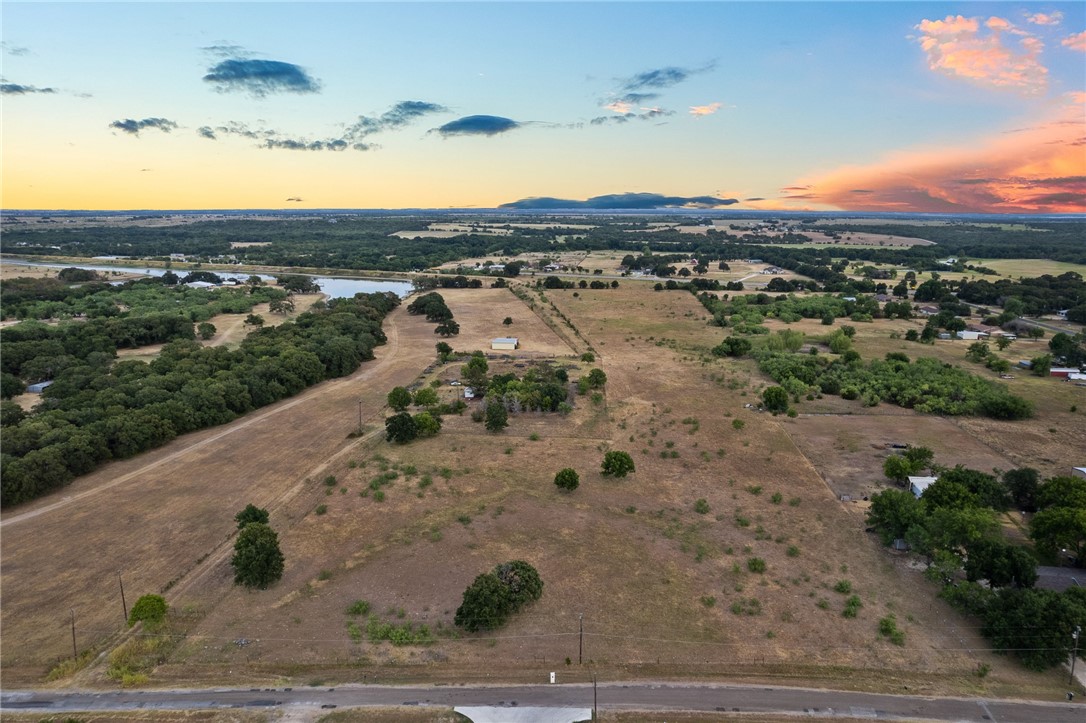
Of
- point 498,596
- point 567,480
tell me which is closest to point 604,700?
point 498,596

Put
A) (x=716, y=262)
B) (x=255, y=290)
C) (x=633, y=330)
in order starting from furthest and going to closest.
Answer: (x=716, y=262) < (x=255, y=290) < (x=633, y=330)

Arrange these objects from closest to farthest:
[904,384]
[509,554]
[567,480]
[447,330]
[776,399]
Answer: [509,554] → [567,480] → [776,399] → [904,384] → [447,330]

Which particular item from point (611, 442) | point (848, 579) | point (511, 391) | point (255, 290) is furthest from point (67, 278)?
point (848, 579)

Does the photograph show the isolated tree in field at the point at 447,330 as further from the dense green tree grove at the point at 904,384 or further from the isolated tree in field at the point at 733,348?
the dense green tree grove at the point at 904,384

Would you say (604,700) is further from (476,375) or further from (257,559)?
(476,375)

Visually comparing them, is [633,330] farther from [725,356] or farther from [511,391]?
[511,391]

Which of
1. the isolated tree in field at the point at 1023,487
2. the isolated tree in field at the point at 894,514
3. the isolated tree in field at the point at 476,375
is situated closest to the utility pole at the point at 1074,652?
the isolated tree in field at the point at 894,514
